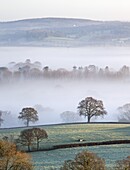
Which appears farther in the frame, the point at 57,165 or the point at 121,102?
the point at 121,102

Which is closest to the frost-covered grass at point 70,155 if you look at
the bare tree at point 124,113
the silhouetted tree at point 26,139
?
the silhouetted tree at point 26,139

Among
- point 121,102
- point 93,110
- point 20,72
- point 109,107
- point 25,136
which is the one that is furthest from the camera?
point 20,72

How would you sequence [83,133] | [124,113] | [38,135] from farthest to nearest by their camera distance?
[124,113], [83,133], [38,135]

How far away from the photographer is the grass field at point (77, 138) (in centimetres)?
5133

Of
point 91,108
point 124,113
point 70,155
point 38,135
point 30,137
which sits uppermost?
point 124,113

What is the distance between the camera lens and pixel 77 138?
6388 cm

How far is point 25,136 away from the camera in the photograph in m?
59.2

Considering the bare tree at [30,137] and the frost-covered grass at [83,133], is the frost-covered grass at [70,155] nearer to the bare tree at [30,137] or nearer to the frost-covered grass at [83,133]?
the bare tree at [30,137]

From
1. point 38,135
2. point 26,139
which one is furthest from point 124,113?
point 26,139

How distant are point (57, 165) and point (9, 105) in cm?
9132

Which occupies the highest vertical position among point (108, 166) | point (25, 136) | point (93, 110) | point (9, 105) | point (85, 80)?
point (85, 80)

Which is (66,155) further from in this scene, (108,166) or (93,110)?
(93,110)

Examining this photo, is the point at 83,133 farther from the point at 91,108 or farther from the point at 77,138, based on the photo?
the point at 91,108

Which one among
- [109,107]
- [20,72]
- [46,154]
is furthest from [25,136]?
[20,72]
